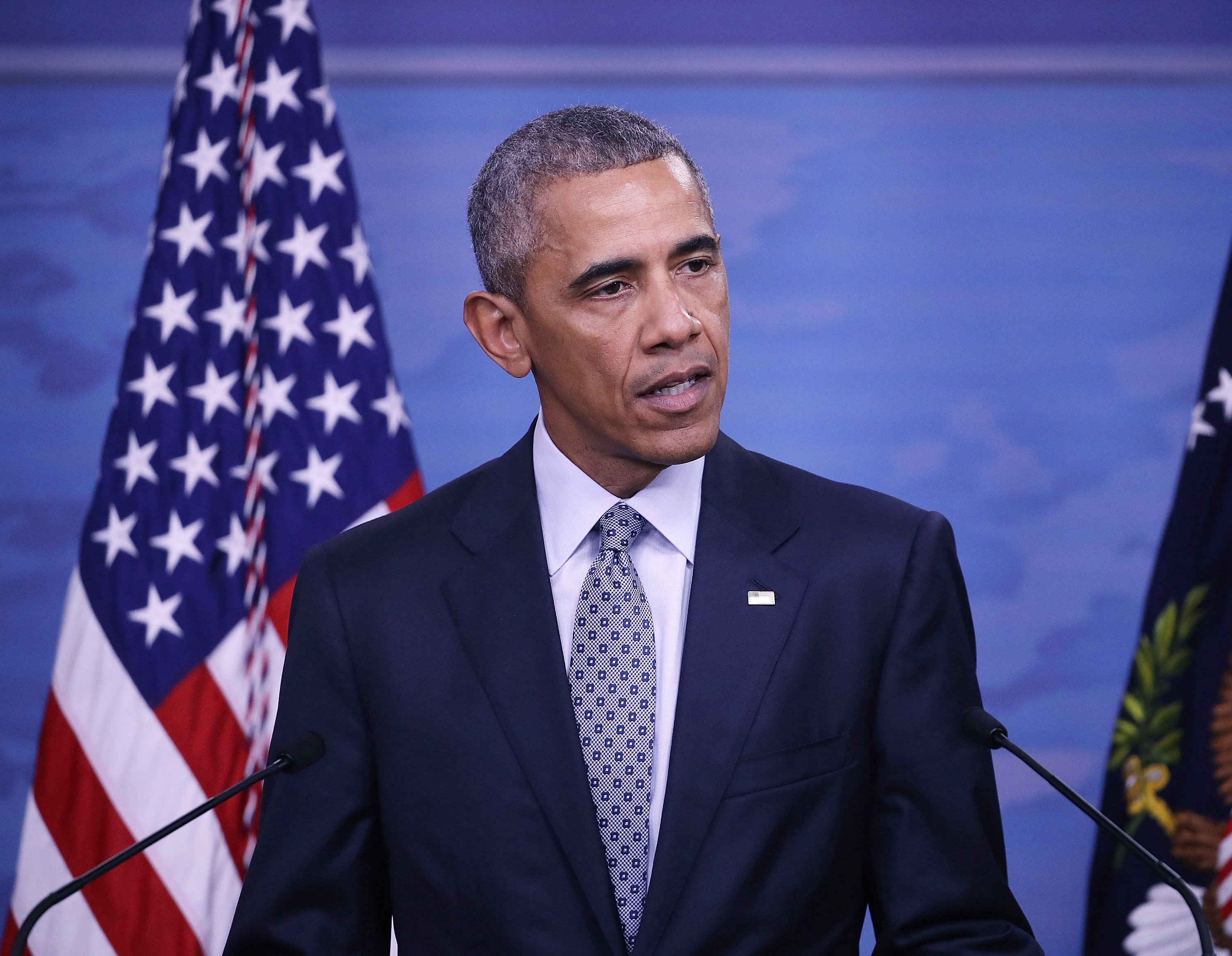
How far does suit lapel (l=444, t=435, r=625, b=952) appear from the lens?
1439 mm

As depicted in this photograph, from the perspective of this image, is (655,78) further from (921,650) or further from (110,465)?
(921,650)

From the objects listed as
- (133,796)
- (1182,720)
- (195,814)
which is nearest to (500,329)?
(195,814)

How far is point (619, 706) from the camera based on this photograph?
4.96 feet

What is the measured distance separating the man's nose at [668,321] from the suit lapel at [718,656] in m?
0.24

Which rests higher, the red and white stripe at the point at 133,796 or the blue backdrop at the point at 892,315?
the blue backdrop at the point at 892,315

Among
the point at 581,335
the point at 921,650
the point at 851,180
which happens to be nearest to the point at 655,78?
the point at 851,180

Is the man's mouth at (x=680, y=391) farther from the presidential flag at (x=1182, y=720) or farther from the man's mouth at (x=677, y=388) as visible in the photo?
the presidential flag at (x=1182, y=720)

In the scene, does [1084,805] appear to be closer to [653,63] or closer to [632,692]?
[632,692]

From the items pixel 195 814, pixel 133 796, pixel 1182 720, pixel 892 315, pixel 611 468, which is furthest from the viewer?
pixel 892 315

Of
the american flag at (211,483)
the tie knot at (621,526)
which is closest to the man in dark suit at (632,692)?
the tie knot at (621,526)

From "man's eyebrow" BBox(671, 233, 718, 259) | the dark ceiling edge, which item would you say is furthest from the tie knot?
the dark ceiling edge

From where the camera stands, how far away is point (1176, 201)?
3174mm

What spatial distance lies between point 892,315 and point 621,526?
5.92 ft

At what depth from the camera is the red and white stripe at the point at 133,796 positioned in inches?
101
